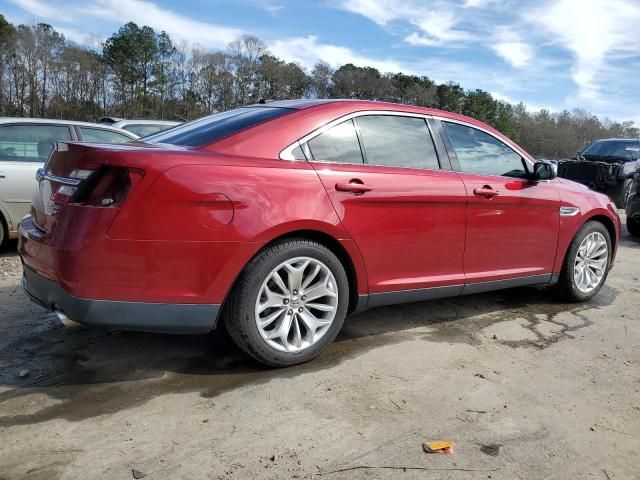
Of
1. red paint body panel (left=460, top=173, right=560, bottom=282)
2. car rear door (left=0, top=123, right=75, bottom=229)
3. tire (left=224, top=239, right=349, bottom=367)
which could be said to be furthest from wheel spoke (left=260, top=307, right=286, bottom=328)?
car rear door (left=0, top=123, right=75, bottom=229)

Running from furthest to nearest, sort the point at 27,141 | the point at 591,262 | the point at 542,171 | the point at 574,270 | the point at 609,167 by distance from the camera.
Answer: the point at 609,167, the point at 27,141, the point at 591,262, the point at 574,270, the point at 542,171

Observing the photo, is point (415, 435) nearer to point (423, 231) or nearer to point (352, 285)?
point (352, 285)

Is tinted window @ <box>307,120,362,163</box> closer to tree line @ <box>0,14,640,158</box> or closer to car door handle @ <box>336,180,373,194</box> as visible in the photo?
car door handle @ <box>336,180,373,194</box>

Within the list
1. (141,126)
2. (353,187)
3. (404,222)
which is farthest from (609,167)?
(353,187)

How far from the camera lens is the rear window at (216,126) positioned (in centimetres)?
327

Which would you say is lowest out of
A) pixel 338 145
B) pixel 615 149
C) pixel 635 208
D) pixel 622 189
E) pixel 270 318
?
pixel 270 318

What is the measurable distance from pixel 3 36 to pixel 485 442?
62028mm

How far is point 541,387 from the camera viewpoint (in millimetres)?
3131

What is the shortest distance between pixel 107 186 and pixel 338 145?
139cm

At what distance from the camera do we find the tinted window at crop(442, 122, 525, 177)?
409 cm

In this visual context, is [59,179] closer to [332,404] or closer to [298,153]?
[298,153]

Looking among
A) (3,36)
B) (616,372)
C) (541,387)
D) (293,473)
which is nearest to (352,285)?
(541,387)

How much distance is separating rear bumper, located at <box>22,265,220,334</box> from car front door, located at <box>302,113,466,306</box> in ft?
3.26

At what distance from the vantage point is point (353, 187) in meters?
3.33
